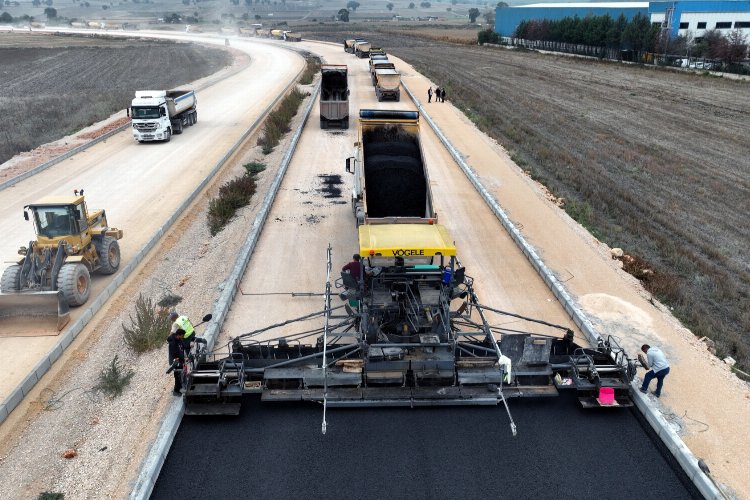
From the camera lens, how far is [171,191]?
23906 millimetres

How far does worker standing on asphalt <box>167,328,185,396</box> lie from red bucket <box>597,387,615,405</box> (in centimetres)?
802

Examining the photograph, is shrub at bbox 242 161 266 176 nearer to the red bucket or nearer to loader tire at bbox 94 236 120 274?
loader tire at bbox 94 236 120 274

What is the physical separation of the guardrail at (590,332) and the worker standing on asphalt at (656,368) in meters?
0.32

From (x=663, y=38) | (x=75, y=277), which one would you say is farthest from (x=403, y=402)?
(x=663, y=38)

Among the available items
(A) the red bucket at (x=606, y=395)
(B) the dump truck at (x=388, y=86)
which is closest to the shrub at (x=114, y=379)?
(A) the red bucket at (x=606, y=395)

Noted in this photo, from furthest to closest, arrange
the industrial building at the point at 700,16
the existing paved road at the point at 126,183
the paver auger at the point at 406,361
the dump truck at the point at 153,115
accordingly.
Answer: the industrial building at the point at 700,16, the dump truck at the point at 153,115, the existing paved road at the point at 126,183, the paver auger at the point at 406,361

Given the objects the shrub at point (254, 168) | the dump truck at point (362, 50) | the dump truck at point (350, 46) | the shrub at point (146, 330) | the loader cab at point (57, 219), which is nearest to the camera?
the shrub at point (146, 330)

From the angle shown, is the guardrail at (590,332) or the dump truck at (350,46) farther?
the dump truck at (350,46)

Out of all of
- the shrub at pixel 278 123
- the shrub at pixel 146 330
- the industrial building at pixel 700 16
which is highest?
the industrial building at pixel 700 16

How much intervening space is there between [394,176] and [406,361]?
24.5ft

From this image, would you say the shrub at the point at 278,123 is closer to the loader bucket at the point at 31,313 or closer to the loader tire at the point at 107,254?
the loader tire at the point at 107,254

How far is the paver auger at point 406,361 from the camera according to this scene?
10719 mm

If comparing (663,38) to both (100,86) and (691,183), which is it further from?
(100,86)

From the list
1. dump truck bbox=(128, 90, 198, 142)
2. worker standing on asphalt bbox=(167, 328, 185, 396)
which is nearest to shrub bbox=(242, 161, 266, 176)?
dump truck bbox=(128, 90, 198, 142)
